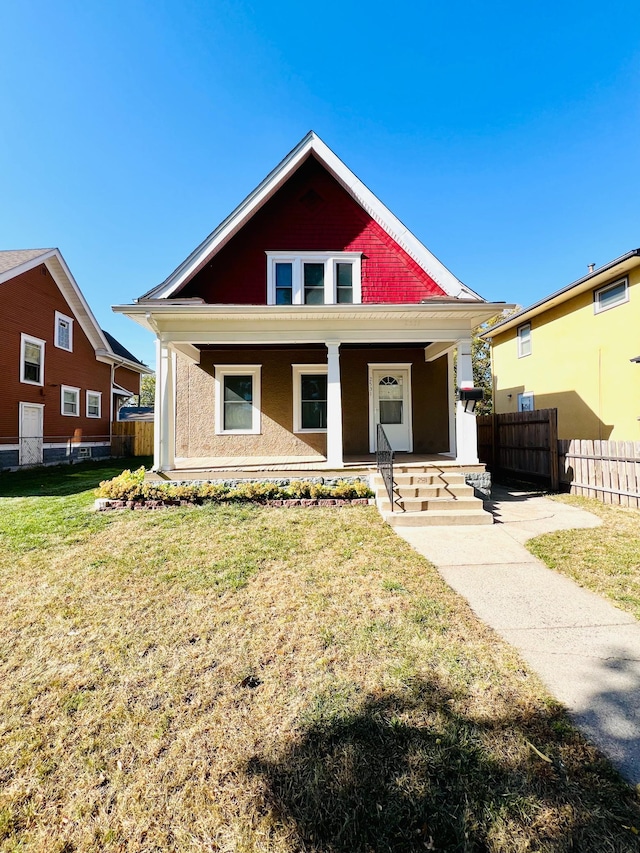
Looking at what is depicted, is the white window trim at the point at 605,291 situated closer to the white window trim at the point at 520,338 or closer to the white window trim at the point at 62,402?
the white window trim at the point at 520,338

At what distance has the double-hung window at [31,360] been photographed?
14602 millimetres

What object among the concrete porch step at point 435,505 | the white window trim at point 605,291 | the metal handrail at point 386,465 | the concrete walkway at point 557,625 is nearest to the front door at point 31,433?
the metal handrail at point 386,465

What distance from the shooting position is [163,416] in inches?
307

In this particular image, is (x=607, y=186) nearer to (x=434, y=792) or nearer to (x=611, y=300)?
(x=611, y=300)

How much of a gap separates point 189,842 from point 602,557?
5.05 meters

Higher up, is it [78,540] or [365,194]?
[365,194]

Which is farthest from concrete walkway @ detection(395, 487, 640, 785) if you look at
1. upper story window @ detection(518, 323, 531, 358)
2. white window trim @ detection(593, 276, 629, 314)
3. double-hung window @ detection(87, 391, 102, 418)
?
double-hung window @ detection(87, 391, 102, 418)

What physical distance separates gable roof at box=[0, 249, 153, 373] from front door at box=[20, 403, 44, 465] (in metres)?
4.84

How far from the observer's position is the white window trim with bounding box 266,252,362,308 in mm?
8805

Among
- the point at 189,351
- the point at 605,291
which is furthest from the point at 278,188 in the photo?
the point at 605,291

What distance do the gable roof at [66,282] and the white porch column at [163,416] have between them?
10.7 m

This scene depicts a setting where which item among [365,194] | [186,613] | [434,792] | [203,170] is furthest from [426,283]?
[434,792]

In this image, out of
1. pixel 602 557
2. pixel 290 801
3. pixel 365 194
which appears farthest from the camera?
pixel 365 194

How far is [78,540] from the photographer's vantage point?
5230mm
